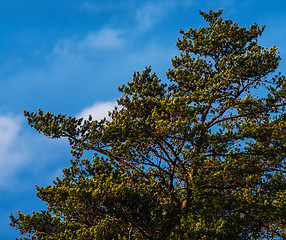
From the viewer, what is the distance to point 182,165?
14.5 meters

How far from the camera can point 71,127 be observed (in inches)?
604

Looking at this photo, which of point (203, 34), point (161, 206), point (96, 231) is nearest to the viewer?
point (96, 231)

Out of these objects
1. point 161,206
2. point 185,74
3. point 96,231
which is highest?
point 185,74

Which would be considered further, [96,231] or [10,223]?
[10,223]

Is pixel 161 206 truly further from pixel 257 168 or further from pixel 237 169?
pixel 257 168

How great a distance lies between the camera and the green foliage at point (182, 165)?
1283 centimetres

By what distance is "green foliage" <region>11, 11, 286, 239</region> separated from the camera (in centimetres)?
1283

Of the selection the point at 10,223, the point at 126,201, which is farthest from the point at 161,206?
the point at 10,223

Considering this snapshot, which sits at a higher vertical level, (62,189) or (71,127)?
(71,127)

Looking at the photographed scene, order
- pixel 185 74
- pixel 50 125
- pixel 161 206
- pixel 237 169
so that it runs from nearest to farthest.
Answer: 1. pixel 161 206
2. pixel 237 169
3. pixel 50 125
4. pixel 185 74

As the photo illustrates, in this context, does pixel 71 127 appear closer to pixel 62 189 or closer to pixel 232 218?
pixel 62 189

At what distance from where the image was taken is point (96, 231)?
12.1 m

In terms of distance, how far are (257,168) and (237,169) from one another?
104 centimetres

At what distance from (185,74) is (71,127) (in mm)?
5663
